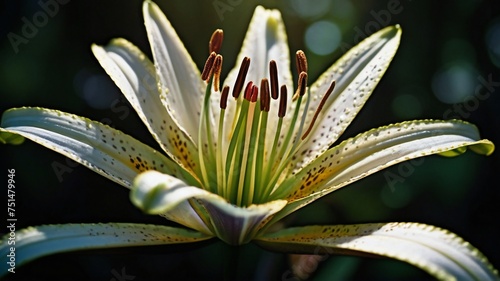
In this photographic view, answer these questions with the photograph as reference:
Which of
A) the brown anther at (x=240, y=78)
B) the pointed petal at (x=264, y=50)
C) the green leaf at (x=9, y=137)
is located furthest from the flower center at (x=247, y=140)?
the green leaf at (x=9, y=137)

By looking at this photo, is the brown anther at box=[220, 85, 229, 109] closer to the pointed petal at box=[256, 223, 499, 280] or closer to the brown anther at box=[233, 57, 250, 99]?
the brown anther at box=[233, 57, 250, 99]

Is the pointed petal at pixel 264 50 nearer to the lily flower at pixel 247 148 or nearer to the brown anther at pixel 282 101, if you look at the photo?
the lily flower at pixel 247 148

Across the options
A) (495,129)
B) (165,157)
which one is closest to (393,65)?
(495,129)

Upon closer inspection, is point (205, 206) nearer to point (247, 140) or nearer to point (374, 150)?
point (247, 140)

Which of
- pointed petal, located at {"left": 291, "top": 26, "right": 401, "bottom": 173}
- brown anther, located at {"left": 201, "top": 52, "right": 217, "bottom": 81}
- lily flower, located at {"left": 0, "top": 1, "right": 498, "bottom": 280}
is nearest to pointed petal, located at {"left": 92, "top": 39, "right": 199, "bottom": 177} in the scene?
lily flower, located at {"left": 0, "top": 1, "right": 498, "bottom": 280}

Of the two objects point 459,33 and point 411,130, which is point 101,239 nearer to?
point 411,130

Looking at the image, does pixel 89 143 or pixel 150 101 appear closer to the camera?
pixel 89 143

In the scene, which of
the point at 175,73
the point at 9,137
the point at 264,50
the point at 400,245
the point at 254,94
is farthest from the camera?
the point at 264,50

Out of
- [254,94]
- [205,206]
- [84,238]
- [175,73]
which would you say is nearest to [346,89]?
[254,94]
